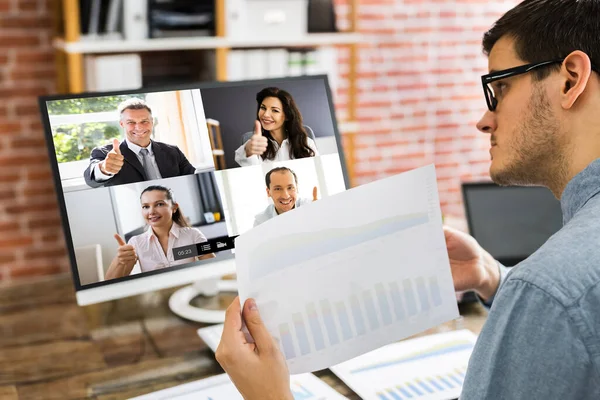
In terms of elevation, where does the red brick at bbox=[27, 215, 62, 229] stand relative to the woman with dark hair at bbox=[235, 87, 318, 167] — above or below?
below

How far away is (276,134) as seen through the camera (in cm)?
A: 117

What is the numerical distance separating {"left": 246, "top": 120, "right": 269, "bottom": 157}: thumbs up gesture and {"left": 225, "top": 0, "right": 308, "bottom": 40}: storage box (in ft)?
5.40

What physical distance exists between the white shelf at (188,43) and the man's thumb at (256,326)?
192 cm

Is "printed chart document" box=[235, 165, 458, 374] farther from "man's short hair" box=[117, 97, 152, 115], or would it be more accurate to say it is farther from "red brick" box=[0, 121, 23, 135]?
"red brick" box=[0, 121, 23, 135]

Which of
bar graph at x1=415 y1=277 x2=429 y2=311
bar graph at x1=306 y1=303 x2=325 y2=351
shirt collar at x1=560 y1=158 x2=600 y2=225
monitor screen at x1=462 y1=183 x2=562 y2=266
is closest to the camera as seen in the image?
shirt collar at x1=560 y1=158 x2=600 y2=225

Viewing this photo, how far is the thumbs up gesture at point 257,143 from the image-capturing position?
115 centimetres

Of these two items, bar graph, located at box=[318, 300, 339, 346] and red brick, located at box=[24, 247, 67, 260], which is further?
red brick, located at box=[24, 247, 67, 260]

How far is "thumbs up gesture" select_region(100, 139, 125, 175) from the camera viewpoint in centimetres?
106

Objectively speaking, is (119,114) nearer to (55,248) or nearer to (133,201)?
(133,201)

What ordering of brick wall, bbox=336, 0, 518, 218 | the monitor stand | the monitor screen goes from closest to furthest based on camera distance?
the monitor stand < the monitor screen < brick wall, bbox=336, 0, 518, 218

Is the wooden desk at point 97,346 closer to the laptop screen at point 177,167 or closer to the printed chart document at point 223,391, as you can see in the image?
the printed chart document at point 223,391

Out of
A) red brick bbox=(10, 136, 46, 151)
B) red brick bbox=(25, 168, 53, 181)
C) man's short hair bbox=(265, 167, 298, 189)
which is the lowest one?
man's short hair bbox=(265, 167, 298, 189)

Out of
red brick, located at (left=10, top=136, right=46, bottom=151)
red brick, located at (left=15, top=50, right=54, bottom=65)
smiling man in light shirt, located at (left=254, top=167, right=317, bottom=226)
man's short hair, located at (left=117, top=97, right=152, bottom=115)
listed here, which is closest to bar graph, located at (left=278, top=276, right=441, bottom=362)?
smiling man in light shirt, located at (left=254, top=167, right=317, bottom=226)

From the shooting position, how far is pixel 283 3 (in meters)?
2.76
